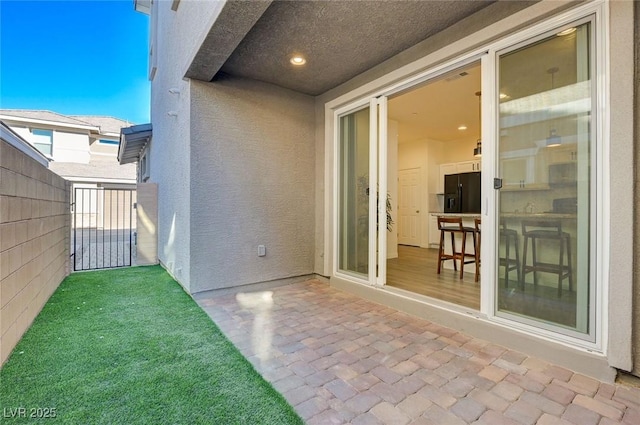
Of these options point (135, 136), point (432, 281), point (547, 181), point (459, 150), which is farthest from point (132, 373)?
point (459, 150)

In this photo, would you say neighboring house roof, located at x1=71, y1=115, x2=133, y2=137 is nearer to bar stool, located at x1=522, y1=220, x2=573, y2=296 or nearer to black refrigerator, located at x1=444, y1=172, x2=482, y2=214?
black refrigerator, located at x1=444, y1=172, x2=482, y2=214

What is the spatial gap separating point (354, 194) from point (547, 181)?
2351 mm

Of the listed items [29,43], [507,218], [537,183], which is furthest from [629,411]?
[29,43]

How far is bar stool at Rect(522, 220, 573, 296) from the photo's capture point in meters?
2.23

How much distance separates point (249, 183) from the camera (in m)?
4.20

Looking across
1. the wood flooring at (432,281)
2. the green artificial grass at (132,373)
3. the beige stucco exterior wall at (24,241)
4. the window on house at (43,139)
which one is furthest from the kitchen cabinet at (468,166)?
the window on house at (43,139)

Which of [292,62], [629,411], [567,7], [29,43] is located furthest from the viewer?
[29,43]

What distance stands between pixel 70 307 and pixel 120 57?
1828 centimetres

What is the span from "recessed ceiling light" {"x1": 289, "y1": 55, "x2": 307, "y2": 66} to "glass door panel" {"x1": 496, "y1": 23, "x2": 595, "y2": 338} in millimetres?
2172

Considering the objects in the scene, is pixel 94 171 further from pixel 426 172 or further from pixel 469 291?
pixel 469 291

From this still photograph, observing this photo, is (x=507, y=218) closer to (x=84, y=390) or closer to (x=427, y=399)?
(x=427, y=399)

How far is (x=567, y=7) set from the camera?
7.06 ft

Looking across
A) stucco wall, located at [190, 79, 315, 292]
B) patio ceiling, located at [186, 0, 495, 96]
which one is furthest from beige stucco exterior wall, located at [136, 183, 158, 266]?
patio ceiling, located at [186, 0, 495, 96]

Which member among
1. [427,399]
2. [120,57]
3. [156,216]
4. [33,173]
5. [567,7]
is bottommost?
[427,399]
